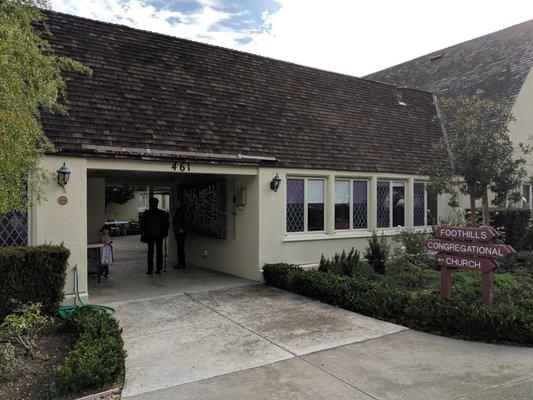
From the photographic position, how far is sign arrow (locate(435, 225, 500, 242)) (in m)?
6.80

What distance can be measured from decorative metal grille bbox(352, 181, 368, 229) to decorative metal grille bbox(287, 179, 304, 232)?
173cm

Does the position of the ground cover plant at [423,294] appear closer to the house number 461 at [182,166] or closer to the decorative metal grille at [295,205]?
the decorative metal grille at [295,205]

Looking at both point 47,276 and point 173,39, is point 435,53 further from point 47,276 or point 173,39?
point 47,276

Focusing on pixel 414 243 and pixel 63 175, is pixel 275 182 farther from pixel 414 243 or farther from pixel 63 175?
pixel 63 175

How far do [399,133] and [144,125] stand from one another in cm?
822

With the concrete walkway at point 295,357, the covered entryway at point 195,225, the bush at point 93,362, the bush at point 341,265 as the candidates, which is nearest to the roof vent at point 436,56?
Answer: the covered entryway at point 195,225

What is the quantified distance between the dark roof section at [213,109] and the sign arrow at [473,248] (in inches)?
167

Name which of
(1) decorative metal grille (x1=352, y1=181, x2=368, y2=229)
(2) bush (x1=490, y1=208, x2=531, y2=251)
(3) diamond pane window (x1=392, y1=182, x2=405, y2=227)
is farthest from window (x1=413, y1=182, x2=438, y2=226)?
(1) decorative metal grille (x1=352, y1=181, x2=368, y2=229)

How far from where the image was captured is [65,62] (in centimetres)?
673

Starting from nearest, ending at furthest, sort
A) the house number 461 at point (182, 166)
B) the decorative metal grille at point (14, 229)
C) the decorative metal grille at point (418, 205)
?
the decorative metal grille at point (14, 229) < the house number 461 at point (182, 166) < the decorative metal grille at point (418, 205)

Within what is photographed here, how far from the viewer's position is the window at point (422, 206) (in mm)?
13383

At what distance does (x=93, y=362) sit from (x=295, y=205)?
6.98 meters

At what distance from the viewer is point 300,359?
5.44m

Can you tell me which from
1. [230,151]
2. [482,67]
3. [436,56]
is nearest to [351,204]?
[230,151]
